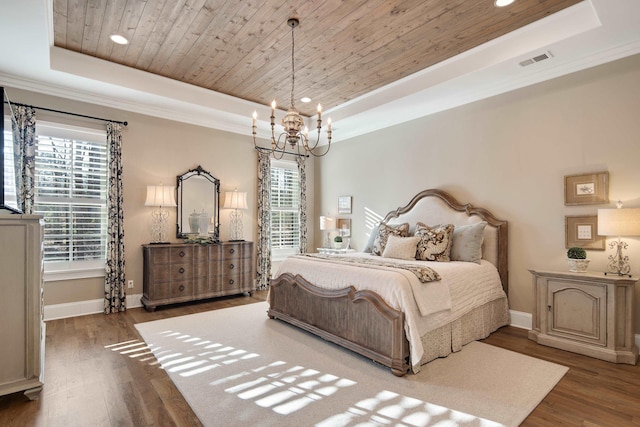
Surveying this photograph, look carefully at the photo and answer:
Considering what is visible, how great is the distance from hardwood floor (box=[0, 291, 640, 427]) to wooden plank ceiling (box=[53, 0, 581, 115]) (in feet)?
9.85

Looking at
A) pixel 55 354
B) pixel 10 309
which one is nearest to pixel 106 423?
pixel 10 309

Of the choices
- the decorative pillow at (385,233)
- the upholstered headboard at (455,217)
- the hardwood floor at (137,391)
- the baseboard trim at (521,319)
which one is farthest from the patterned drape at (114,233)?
the baseboard trim at (521,319)

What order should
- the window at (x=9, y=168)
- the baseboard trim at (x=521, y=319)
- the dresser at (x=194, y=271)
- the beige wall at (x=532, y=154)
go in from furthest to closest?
the dresser at (x=194, y=271) < the baseboard trim at (x=521, y=319) < the window at (x=9, y=168) < the beige wall at (x=532, y=154)

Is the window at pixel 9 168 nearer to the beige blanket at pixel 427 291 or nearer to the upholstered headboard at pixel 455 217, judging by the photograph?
the beige blanket at pixel 427 291

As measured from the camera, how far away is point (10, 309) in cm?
223

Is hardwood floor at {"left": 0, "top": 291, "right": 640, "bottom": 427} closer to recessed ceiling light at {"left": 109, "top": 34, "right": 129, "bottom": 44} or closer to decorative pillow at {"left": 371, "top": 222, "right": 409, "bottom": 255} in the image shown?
decorative pillow at {"left": 371, "top": 222, "right": 409, "bottom": 255}

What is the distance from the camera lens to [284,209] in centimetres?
629

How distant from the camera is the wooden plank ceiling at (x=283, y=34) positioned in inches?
110

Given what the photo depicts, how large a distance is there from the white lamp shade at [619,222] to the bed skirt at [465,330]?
4.15 ft

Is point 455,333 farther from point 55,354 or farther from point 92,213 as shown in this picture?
point 92,213

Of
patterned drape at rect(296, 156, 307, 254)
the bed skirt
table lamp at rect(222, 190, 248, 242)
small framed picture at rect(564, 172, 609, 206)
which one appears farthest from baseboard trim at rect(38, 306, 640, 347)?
patterned drape at rect(296, 156, 307, 254)

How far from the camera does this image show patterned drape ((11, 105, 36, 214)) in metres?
3.71

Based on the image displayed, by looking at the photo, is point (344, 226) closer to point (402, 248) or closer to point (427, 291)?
point (402, 248)

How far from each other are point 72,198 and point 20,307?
2.35 metres
